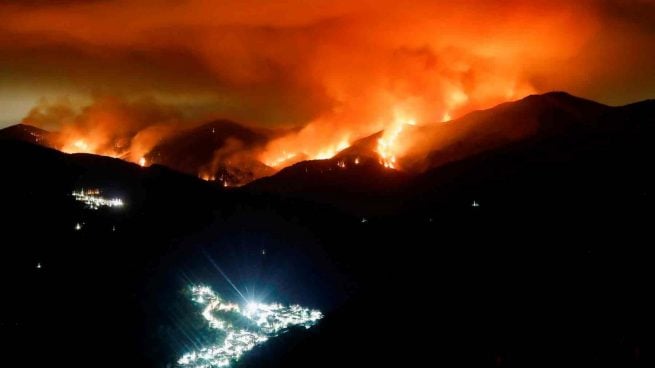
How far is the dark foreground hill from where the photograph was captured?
20734mm

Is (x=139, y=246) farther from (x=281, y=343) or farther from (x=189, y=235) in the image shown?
(x=281, y=343)

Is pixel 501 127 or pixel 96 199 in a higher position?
pixel 501 127

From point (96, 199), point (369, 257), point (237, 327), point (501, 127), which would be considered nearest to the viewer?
point (237, 327)

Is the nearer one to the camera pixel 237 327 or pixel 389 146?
pixel 237 327

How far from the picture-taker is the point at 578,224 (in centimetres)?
4619

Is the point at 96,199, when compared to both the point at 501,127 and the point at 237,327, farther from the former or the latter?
the point at 501,127

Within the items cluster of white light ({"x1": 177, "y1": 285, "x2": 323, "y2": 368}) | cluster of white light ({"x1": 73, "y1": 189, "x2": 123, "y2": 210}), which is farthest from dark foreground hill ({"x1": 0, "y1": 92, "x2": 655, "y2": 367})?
cluster of white light ({"x1": 73, "y1": 189, "x2": 123, "y2": 210})

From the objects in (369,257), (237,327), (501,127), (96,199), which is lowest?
(237,327)

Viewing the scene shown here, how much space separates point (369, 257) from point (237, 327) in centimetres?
2459

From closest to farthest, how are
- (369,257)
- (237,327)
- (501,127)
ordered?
(237,327), (369,257), (501,127)

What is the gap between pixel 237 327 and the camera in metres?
66.2

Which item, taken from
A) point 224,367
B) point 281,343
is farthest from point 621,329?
point 224,367

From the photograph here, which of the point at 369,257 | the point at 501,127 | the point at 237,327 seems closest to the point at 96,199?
A: the point at 369,257

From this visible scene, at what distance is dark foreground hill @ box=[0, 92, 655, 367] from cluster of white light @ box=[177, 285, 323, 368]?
6.93ft
